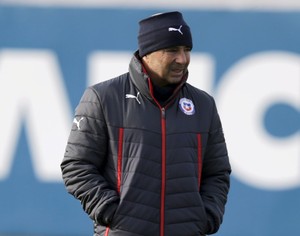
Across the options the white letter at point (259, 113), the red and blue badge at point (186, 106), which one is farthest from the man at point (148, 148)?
the white letter at point (259, 113)

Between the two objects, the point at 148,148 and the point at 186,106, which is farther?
the point at 186,106

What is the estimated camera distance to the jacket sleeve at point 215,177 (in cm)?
391

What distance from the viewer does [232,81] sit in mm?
6398

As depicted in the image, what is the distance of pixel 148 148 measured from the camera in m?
3.74

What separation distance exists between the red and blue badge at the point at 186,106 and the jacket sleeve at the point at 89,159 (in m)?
0.32

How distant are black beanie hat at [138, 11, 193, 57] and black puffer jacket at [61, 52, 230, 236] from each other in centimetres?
9

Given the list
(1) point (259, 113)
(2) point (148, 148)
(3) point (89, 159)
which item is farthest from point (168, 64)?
(1) point (259, 113)

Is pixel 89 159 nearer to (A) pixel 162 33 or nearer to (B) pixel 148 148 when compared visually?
(B) pixel 148 148

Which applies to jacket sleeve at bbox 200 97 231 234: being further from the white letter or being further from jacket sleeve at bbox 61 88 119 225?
the white letter

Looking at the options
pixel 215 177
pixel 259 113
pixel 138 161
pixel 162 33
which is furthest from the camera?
pixel 259 113

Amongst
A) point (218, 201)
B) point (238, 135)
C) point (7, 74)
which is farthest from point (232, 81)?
point (218, 201)

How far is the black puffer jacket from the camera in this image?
3725 millimetres

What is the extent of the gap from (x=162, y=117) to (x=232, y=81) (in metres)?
2.66

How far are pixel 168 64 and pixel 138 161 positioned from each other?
0.39 meters
